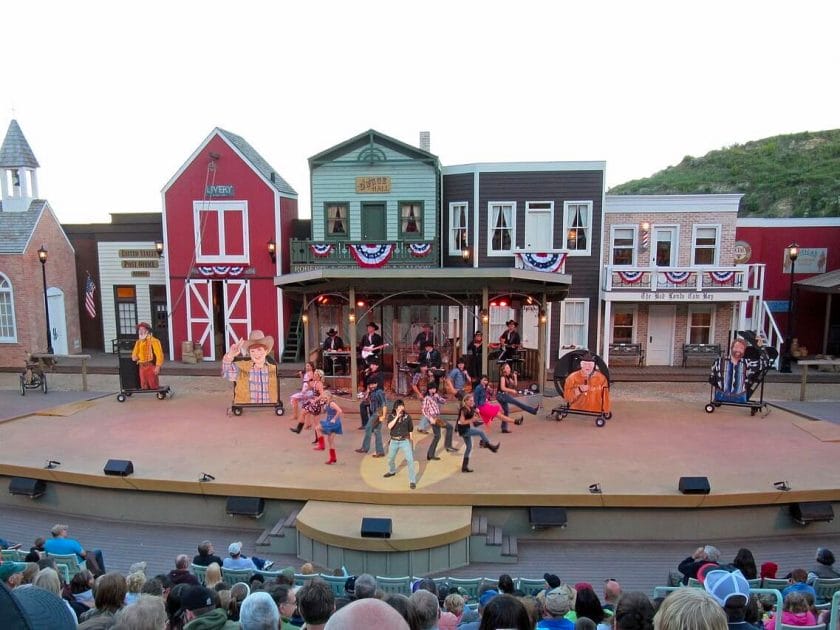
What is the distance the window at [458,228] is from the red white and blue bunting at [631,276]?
223 inches

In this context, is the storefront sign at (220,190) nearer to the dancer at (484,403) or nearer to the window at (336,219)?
the window at (336,219)

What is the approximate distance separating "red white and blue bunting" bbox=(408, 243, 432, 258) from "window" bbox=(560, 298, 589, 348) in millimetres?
5369

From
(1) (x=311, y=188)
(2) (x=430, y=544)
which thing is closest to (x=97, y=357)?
(1) (x=311, y=188)

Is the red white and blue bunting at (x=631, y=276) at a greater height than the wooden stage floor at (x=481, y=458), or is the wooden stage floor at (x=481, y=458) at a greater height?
the red white and blue bunting at (x=631, y=276)

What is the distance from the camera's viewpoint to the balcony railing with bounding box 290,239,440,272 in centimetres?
2034

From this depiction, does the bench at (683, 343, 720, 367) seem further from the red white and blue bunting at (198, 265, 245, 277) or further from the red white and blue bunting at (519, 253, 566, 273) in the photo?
the red white and blue bunting at (198, 265, 245, 277)

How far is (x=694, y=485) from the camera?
30.8ft

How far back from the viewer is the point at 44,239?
22516 mm

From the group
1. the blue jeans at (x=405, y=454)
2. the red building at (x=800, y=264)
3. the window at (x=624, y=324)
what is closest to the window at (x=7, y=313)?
the blue jeans at (x=405, y=454)

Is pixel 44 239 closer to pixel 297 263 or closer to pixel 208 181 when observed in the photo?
pixel 208 181

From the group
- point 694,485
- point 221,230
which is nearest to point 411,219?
point 221,230

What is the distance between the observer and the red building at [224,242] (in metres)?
21.5

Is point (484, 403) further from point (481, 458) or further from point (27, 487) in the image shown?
point (27, 487)

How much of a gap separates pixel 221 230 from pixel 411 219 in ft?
24.3
